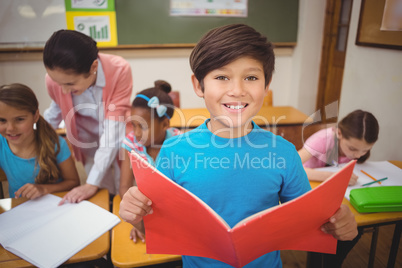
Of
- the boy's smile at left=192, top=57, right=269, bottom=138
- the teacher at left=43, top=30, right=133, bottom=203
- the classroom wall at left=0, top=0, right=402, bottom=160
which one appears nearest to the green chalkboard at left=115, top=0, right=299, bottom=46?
the classroom wall at left=0, top=0, right=402, bottom=160

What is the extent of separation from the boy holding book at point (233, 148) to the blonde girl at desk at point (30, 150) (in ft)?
2.99

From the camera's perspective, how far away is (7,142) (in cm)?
145

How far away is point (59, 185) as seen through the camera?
1378 mm

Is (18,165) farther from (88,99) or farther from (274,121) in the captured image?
(274,121)

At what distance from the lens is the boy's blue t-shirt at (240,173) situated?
0.69 m

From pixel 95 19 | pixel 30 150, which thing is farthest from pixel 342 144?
pixel 95 19

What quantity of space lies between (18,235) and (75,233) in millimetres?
188

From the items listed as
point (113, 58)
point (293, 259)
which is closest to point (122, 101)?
point (113, 58)

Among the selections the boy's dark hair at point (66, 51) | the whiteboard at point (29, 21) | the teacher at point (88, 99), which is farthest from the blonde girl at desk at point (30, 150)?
the whiteboard at point (29, 21)

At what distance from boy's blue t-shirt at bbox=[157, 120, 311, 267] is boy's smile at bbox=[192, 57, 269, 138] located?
0.22ft

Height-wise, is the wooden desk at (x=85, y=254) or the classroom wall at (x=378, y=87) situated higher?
the classroom wall at (x=378, y=87)

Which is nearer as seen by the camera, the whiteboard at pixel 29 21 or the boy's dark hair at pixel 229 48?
the boy's dark hair at pixel 229 48

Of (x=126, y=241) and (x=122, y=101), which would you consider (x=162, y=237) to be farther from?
(x=122, y=101)

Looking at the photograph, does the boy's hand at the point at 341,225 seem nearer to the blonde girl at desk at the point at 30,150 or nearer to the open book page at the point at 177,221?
the open book page at the point at 177,221
